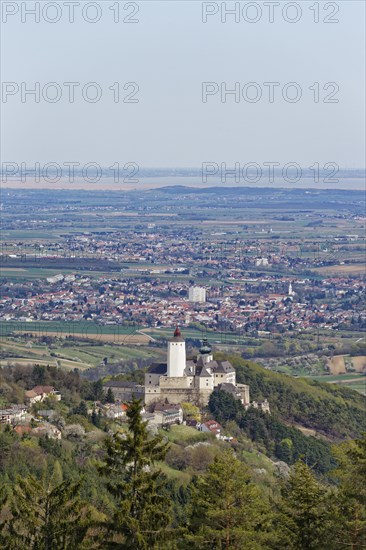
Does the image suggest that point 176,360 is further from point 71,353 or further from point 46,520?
point 71,353

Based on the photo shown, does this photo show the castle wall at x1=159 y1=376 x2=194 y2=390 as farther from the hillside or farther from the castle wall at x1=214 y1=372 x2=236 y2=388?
the hillside

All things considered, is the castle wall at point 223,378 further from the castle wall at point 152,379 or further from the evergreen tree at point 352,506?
the evergreen tree at point 352,506

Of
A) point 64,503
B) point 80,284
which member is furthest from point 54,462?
point 80,284

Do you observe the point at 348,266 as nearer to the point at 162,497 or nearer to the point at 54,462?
the point at 54,462

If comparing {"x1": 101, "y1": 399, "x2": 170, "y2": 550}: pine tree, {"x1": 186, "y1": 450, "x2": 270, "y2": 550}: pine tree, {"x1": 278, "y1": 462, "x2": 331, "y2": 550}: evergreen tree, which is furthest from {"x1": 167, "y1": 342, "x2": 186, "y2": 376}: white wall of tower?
{"x1": 101, "y1": 399, "x2": 170, "y2": 550}: pine tree

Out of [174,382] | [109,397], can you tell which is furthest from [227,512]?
[174,382]

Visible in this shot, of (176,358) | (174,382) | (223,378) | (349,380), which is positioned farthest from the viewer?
(349,380)

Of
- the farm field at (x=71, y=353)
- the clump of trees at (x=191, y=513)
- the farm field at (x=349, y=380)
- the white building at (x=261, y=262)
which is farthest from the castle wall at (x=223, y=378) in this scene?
the white building at (x=261, y=262)
